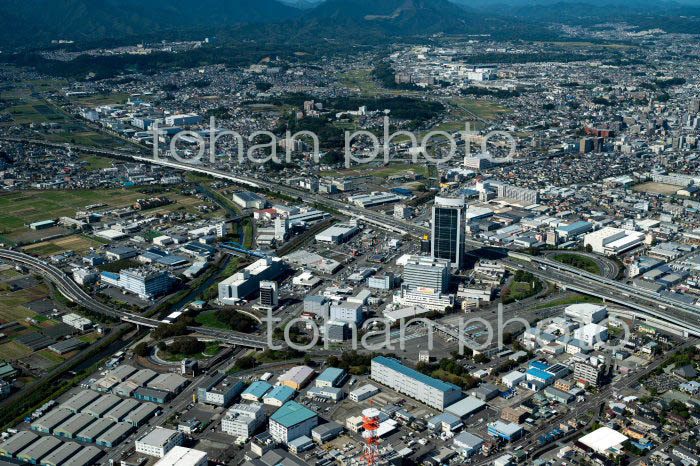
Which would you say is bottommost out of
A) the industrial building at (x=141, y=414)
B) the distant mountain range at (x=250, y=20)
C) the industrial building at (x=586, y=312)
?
the industrial building at (x=141, y=414)

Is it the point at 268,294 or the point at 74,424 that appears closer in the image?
the point at 74,424

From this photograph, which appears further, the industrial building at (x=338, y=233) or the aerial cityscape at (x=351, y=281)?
the industrial building at (x=338, y=233)

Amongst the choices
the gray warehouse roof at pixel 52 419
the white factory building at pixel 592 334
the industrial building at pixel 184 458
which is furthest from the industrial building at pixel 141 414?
the white factory building at pixel 592 334

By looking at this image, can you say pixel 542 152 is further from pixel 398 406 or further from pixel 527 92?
pixel 398 406

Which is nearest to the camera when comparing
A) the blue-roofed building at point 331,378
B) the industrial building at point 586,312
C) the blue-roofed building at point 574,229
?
the blue-roofed building at point 331,378

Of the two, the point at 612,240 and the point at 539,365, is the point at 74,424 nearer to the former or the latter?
the point at 539,365

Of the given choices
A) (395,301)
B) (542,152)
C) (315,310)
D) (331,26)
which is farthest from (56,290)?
(331,26)

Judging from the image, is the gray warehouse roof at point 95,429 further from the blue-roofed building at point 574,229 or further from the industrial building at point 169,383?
the blue-roofed building at point 574,229

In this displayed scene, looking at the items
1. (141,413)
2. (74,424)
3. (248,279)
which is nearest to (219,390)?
(141,413)
